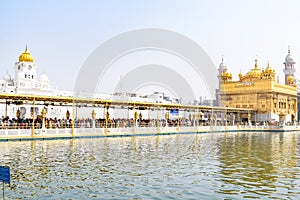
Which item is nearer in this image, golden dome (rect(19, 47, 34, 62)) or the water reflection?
the water reflection

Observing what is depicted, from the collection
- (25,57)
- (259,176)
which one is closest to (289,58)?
(25,57)

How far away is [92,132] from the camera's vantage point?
31969 millimetres

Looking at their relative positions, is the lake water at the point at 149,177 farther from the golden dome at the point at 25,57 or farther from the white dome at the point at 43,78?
the white dome at the point at 43,78

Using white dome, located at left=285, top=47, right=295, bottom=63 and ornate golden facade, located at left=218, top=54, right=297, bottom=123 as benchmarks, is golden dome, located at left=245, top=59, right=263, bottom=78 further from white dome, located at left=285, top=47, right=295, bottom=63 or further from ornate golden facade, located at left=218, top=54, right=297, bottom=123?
white dome, located at left=285, top=47, right=295, bottom=63

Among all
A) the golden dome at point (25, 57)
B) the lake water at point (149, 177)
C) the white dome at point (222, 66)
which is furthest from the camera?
the white dome at point (222, 66)

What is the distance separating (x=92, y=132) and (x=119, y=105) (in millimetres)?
5442

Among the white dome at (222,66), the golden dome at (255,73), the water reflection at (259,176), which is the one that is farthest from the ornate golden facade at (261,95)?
the water reflection at (259,176)

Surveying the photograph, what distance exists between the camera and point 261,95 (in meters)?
64.8

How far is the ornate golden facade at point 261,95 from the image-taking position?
210ft

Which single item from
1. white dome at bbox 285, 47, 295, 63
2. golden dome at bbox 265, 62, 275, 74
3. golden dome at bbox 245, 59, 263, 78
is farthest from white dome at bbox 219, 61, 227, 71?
golden dome at bbox 265, 62, 275, 74

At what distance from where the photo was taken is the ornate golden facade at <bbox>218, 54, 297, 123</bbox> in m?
64.1

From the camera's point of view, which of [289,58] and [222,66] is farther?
[222,66]

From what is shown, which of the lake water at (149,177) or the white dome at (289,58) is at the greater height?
the white dome at (289,58)

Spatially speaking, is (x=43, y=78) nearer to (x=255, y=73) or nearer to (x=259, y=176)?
(x=255, y=73)
